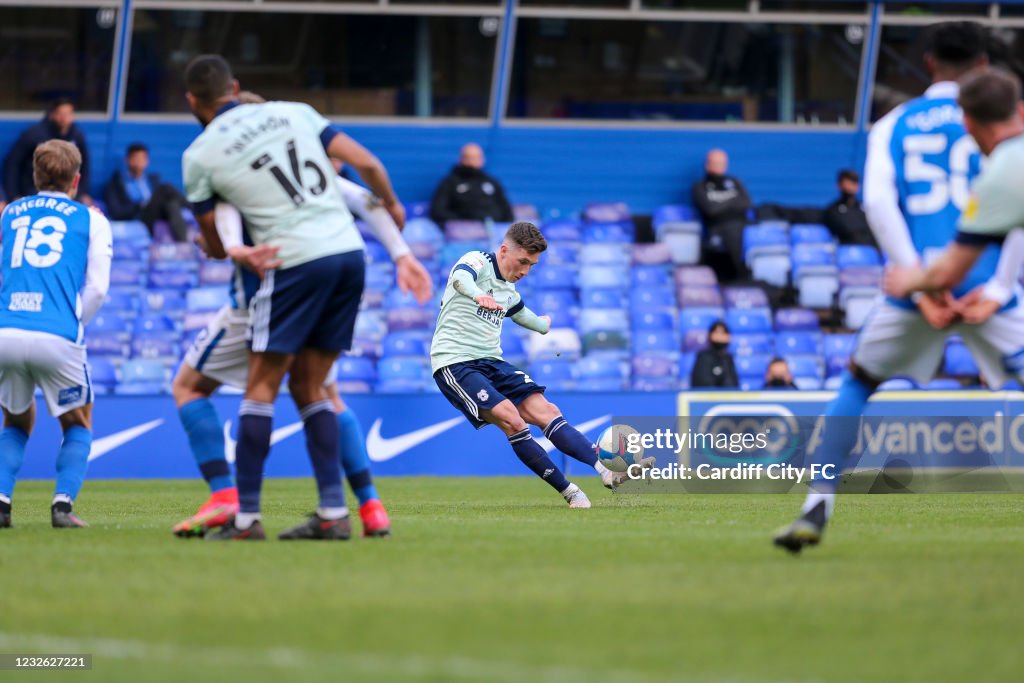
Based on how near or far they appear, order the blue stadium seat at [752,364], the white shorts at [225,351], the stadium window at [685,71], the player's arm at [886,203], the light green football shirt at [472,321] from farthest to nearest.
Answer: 1. the stadium window at [685,71]
2. the blue stadium seat at [752,364]
3. the light green football shirt at [472,321]
4. the white shorts at [225,351]
5. the player's arm at [886,203]

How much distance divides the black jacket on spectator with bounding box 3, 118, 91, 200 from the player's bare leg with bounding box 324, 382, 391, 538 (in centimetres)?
1187

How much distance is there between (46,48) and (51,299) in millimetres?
13612

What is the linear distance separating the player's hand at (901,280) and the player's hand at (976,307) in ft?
0.65

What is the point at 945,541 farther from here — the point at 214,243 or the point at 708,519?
the point at 214,243

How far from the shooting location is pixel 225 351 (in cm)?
773

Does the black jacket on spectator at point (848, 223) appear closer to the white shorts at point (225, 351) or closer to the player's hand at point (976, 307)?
the white shorts at point (225, 351)

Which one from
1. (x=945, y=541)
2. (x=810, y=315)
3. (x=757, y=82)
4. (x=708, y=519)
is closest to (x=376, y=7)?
(x=757, y=82)

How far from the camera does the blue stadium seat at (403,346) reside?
62.1ft

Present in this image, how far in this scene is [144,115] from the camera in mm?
21547

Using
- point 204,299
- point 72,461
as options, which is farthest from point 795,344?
point 72,461

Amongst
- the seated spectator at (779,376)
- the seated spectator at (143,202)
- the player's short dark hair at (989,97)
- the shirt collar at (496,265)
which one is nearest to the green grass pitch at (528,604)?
the player's short dark hair at (989,97)

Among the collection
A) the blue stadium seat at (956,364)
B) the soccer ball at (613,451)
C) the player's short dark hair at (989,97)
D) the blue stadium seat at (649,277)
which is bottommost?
the blue stadium seat at (956,364)

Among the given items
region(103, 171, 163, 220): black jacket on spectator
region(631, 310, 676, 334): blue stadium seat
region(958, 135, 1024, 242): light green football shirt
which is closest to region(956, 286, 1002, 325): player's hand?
region(958, 135, 1024, 242): light green football shirt

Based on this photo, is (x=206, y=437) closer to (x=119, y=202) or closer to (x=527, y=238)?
(x=527, y=238)
